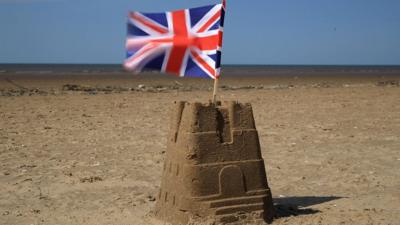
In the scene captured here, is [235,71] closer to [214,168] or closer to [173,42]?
[173,42]

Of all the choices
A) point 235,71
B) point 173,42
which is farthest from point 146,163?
point 235,71

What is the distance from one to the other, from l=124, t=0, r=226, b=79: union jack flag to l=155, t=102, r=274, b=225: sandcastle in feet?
1.51

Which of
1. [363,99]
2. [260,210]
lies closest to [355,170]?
[260,210]

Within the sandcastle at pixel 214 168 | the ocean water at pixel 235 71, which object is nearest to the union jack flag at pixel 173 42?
the sandcastle at pixel 214 168

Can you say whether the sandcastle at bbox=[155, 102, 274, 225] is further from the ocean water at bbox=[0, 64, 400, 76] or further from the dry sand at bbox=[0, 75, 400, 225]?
the ocean water at bbox=[0, 64, 400, 76]

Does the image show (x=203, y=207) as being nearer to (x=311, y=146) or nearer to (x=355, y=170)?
(x=355, y=170)

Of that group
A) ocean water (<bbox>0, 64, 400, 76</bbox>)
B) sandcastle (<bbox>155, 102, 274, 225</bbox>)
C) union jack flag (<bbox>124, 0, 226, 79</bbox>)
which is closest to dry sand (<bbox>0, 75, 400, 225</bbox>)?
sandcastle (<bbox>155, 102, 274, 225</bbox>)

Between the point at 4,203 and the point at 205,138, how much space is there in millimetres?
2947

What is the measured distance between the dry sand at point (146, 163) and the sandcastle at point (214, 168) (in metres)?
0.44

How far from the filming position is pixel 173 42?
21.1 feet

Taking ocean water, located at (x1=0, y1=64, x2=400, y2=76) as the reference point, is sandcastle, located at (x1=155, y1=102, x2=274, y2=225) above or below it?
above

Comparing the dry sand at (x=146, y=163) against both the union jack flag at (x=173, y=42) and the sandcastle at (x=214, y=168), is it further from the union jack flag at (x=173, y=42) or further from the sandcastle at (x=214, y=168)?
the union jack flag at (x=173, y=42)

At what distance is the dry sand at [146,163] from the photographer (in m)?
6.90

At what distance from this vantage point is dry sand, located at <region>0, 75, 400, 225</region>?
6902 millimetres
